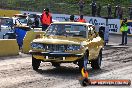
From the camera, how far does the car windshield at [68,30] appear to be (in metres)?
15.0

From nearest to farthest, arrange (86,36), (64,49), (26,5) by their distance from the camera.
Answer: (64,49) < (86,36) < (26,5)

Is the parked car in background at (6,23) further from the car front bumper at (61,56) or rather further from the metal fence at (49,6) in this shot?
the metal fence at (49,6)

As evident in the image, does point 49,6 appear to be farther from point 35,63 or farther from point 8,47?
point 35,63

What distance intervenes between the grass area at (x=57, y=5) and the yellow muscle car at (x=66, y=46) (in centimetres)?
2744

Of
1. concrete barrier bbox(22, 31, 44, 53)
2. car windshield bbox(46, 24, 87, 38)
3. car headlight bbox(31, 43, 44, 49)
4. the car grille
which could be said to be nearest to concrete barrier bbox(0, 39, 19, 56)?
concrete barrier bbox(22, 31, 44, 53)

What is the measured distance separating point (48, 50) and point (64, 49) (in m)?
0.48

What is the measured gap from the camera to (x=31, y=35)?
21266 mm

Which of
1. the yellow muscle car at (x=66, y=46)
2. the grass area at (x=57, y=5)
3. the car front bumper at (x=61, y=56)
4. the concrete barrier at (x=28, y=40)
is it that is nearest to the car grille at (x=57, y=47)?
the yellow muscle car at (x=66, y=46)

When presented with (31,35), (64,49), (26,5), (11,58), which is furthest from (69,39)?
(26,5)

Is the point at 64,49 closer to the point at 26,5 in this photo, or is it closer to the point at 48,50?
the point at 48,50

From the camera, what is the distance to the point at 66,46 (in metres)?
13.9

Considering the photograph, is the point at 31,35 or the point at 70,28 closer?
the point at 70,28

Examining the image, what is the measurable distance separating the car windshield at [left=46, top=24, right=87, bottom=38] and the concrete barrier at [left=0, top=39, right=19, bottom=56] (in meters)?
4.41

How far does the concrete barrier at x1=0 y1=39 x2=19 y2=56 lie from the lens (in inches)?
756
